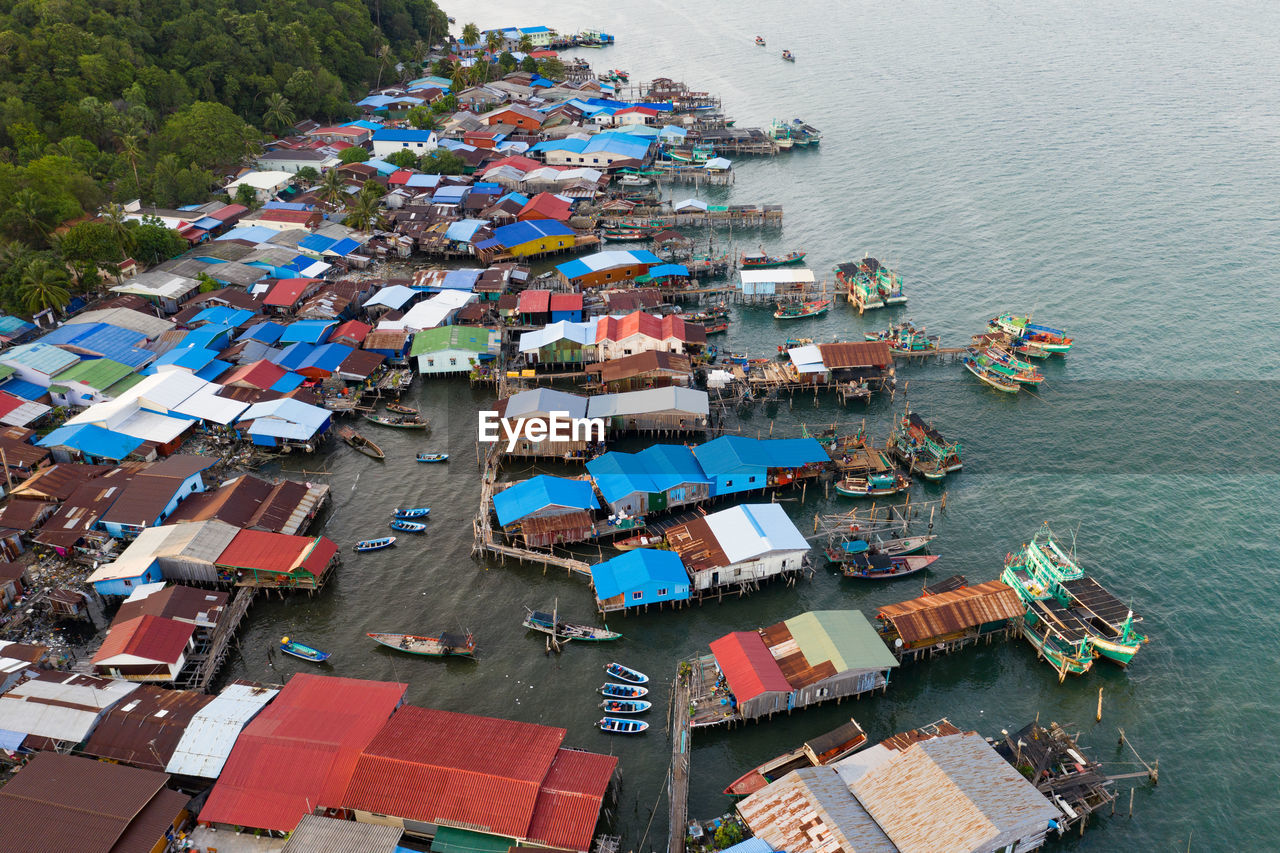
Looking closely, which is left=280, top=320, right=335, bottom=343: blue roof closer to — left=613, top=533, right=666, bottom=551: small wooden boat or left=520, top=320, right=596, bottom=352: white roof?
left=520, top=320, right=596, bottom=352: white roof

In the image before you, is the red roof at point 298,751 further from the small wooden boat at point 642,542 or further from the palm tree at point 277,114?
the palm tree at point 277,114

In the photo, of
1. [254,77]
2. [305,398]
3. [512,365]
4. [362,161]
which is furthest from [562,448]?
[254,77]

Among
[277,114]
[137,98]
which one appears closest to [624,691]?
[137,98]

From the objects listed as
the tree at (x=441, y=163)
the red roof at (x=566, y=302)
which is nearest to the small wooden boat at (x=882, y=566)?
the red roof at (x=566, y=302)

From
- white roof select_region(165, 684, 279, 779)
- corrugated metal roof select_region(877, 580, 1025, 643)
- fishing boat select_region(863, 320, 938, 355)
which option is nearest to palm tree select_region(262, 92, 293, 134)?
fishing boat select_region(863, 320, 938, 355)

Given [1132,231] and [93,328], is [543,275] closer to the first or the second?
[93,328]

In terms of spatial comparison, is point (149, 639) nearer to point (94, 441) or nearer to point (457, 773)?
point (457, 773)
